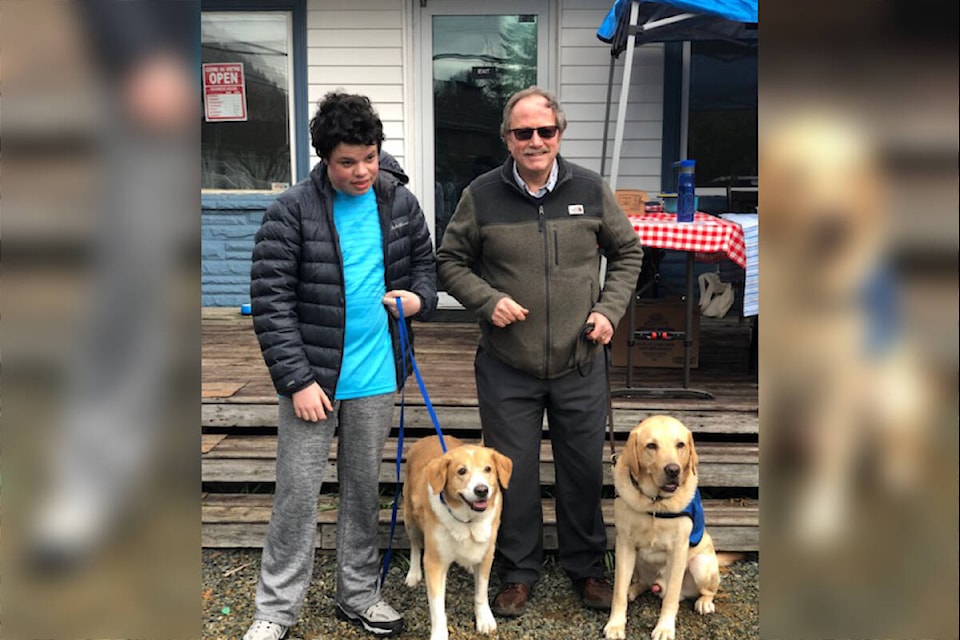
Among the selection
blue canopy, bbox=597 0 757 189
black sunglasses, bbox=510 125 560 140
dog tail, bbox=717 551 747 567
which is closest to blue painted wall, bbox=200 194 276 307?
blue canopy, bbox=597 0 757 189

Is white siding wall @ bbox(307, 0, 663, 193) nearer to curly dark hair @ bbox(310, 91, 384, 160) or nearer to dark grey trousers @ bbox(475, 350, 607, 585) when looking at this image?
dark grey trousers @ bbox(475, 350, 607, 585)

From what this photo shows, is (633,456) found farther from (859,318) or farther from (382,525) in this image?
(859,318)

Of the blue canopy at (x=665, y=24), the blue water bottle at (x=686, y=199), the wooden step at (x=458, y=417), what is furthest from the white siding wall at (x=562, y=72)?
the wooden step at (x=458, y=417)

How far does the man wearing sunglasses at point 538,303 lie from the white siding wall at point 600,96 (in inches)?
146

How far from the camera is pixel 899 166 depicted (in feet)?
1.70

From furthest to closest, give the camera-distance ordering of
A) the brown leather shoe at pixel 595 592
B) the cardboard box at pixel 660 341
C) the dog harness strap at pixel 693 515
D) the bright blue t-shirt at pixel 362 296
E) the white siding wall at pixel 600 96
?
the white siding wall at pixel 600 96, the cardboard box at pixel 660 341, the brown leather shoe at pixel 595 592, the dog harness strap at pixel 693 515, the bright blue t-shirt at pixel 362 296

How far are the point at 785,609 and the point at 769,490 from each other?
4.6 inches

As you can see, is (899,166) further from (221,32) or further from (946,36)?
(221,32)

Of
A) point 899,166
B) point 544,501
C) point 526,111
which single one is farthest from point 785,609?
point 544,501

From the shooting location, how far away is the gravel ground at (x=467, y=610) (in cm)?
314

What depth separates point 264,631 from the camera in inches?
115

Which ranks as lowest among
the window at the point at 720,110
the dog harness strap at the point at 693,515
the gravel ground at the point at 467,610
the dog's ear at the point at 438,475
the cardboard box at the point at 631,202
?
the gravel ground at the point at 467,610

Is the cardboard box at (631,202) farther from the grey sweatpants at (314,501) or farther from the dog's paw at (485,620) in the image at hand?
the dog's paw at (485,620)

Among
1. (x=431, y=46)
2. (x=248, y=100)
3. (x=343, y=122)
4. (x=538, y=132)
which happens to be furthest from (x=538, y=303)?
(x=248, y=100)
